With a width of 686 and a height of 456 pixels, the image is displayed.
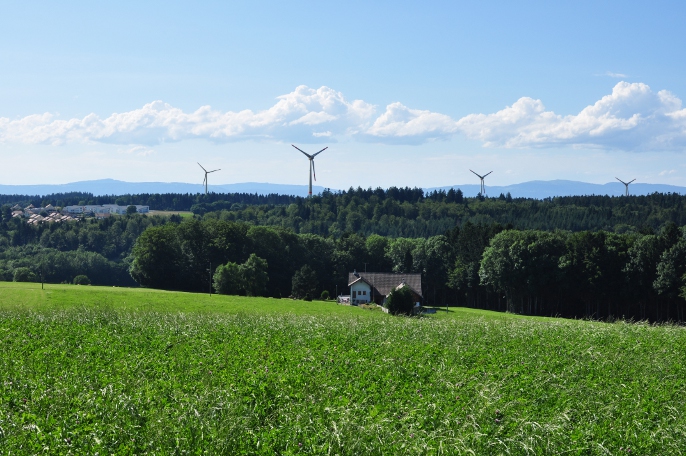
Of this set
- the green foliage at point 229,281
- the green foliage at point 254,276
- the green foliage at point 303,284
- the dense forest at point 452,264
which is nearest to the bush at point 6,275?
the dense forest at point 452,264

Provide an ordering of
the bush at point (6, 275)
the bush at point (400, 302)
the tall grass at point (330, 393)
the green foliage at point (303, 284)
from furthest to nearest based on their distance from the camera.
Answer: the bush at point (6, 275), the green foliage at point (303, 284), the bush at point (400, 302), the tall grass at point (330, 393)

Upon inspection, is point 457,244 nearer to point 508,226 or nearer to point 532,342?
point 508,226

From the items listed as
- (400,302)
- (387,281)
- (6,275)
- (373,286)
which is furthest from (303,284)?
(6,275)

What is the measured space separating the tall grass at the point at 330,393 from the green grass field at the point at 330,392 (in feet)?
0.16

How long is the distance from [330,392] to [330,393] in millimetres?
78

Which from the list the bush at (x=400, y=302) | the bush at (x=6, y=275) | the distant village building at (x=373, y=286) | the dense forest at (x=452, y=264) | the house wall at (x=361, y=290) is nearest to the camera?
the bush at (x=400, y=302)

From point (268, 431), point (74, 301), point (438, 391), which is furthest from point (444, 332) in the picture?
point (74, 301)

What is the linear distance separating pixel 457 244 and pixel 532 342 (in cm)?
8789

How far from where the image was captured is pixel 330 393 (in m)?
16.1

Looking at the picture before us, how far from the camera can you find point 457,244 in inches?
4409

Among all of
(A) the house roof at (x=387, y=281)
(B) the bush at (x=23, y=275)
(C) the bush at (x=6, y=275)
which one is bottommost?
(C) the bush at (x=6, y=275)

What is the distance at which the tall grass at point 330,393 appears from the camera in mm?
12914

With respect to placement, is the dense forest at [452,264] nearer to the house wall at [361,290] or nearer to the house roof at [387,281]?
the house wall at [361,290]

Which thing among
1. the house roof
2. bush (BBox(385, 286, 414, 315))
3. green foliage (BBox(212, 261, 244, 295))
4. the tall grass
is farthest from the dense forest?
the tall grass
